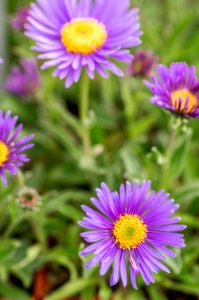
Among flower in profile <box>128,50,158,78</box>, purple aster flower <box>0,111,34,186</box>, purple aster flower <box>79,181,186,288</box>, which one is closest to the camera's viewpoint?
purple aster flower <box>79,181,186,288</box>

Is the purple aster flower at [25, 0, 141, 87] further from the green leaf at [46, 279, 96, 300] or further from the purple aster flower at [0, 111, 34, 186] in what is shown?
the green leaf at [46, 279, 96, 300]

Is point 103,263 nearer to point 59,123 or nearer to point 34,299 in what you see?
point 34,299

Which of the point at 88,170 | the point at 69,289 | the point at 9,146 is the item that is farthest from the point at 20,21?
the point at 69,289

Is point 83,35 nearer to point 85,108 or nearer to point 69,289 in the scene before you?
point 85,108

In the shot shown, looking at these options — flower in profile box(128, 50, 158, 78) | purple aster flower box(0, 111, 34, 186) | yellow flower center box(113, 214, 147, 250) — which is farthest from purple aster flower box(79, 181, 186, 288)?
flower in profile box(128, 50, 158, 78)

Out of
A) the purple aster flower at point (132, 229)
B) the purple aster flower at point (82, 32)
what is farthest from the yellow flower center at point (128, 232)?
the purple aster flower at point (82, 32)
